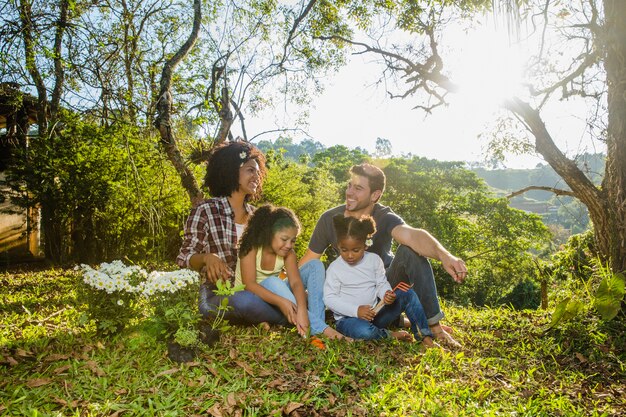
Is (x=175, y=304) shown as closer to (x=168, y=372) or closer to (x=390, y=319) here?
(x=168, y=372)

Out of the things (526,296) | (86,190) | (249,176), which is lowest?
(526,296)

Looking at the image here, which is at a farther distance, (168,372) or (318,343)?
(318,343)

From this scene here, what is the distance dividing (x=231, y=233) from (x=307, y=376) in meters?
1.44

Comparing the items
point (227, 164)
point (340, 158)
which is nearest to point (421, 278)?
point (227, 164)

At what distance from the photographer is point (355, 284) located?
367 centimetres

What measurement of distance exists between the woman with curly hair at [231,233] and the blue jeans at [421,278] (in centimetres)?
69

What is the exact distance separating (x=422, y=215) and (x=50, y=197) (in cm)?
2064

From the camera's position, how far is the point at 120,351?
3.11 metres

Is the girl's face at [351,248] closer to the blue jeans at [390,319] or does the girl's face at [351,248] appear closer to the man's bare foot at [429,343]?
the blue jeans at [390,319]

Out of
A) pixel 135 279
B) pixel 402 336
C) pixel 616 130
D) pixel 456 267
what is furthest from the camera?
pixel 616 130

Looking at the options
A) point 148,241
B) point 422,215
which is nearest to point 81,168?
point 148,241

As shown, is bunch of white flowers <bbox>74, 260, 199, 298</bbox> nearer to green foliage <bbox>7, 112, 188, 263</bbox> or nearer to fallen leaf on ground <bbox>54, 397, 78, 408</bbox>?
fallen leaf on ground <bbox>54, 397, 78, 408</bbox>

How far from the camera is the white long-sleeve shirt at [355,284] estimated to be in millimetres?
3637

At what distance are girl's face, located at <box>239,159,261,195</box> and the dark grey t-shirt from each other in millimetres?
761
